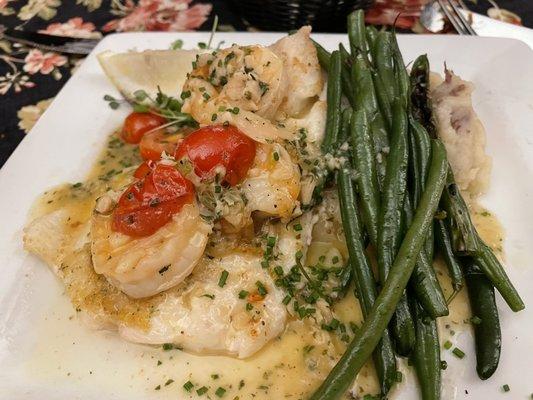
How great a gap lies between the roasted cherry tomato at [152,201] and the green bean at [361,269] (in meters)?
0.91

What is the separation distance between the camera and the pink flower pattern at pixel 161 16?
554 cm

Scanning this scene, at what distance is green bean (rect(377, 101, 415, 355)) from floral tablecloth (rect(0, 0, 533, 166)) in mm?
2409

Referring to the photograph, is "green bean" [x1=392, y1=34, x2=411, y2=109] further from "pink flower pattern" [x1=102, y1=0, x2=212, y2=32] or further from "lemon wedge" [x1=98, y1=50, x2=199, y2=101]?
"pink flower pattern" [x1=102, y1=0, x2=212, y2=32]

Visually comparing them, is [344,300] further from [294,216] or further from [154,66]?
[154,66]

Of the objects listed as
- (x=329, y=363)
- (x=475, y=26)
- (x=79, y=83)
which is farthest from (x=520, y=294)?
(x=79, y=83)

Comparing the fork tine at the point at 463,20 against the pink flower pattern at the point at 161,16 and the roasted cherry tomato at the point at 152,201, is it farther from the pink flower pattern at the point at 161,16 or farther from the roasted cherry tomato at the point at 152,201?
the roasted cherry tomato at the point at 152,201

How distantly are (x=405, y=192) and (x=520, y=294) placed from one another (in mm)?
875

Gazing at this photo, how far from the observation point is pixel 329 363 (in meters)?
2.80

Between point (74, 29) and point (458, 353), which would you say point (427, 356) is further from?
point (74, 29)

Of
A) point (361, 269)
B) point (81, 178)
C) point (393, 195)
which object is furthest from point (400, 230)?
point (81, 178)

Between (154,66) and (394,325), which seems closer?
(394,325)

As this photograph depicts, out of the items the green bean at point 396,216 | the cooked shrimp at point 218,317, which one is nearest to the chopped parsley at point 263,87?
the green bean at point 396,216

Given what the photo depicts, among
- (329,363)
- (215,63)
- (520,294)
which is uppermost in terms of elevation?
(215,63)

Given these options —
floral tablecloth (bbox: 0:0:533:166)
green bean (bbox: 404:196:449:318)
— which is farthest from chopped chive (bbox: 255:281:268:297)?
floral tablecloth (bbox: 0:0:533:166)
